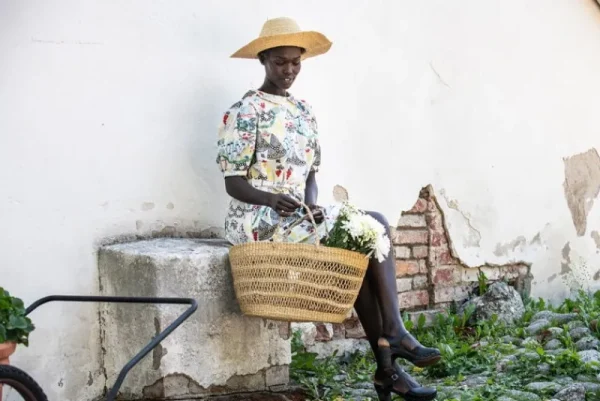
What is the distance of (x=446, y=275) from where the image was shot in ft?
19.7

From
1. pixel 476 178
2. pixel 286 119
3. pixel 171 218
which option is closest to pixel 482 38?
pixel 476 178

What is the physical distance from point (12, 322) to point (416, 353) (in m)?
1.73

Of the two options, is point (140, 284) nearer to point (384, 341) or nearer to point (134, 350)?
point (134, 350)

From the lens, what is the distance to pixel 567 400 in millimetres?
4094

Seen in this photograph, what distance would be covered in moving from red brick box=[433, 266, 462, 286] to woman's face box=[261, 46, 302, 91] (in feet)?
6.86

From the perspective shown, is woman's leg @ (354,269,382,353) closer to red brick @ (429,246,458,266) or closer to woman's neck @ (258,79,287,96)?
woman's neck @ (258,79,287,96)

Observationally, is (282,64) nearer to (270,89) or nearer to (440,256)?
(270,89)

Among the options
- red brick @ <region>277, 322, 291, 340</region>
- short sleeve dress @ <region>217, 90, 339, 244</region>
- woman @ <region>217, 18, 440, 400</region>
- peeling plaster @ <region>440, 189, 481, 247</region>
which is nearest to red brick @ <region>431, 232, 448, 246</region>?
peeling plaster @ <region>440, 189, 481, 247</region>

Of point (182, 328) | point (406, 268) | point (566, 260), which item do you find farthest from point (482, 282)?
point (182, 328)

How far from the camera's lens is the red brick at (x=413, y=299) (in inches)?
225

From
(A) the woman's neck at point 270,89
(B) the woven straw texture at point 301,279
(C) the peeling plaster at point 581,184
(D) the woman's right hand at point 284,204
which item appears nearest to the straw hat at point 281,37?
(A) the woman's neck at point 270,89

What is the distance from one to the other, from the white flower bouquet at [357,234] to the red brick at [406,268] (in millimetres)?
1843

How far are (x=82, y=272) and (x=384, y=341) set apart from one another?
Answer: 4.74ft

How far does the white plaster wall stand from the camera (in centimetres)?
404
